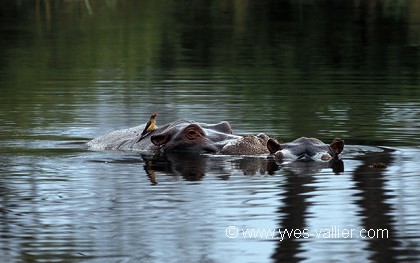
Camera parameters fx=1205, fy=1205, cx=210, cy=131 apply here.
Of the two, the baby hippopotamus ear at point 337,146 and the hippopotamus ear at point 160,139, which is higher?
the baby hippopotamus ear at point 337,146

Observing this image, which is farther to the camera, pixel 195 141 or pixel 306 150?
pixel 195 141

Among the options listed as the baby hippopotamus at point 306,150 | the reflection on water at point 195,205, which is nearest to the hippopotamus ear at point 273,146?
the baby hippopotamus at point 306,150

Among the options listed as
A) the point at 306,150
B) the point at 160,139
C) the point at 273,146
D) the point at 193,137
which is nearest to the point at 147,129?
the point at 160,139

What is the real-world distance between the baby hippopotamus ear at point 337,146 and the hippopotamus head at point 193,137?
1.08m

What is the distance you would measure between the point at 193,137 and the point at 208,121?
Answer: 292cm

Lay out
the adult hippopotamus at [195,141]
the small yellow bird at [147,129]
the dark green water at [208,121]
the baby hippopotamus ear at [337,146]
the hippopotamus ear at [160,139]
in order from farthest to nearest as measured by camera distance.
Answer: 1. the small yellow bird at [147,129]
2. the hippopotamus ear at [160,139]
3. the adult hippopotamus at [195,141]
4. the baby hippopotamus ear at [337,146]
5. the dark green water at [208,121]

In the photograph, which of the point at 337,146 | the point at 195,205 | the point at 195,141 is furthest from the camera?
the point at 195,141

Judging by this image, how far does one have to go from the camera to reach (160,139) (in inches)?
525

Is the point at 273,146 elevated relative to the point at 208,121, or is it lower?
elevated

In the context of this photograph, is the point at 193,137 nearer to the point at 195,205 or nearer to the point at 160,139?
the point at 160,139

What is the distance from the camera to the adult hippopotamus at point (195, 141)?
504 inches

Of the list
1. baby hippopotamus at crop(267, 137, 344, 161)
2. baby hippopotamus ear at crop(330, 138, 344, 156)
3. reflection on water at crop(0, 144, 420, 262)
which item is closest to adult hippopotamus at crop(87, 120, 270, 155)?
reflection on water at crop(0, 144, 420, 262)

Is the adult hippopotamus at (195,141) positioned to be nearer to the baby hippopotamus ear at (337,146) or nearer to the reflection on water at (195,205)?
the reflection on water at (195,205)

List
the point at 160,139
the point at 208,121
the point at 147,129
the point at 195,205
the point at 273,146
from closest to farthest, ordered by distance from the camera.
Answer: the point at 195,205 < the point at 273,146 < the point at 160,139 < the point at 147,129 < the point at 208,121
